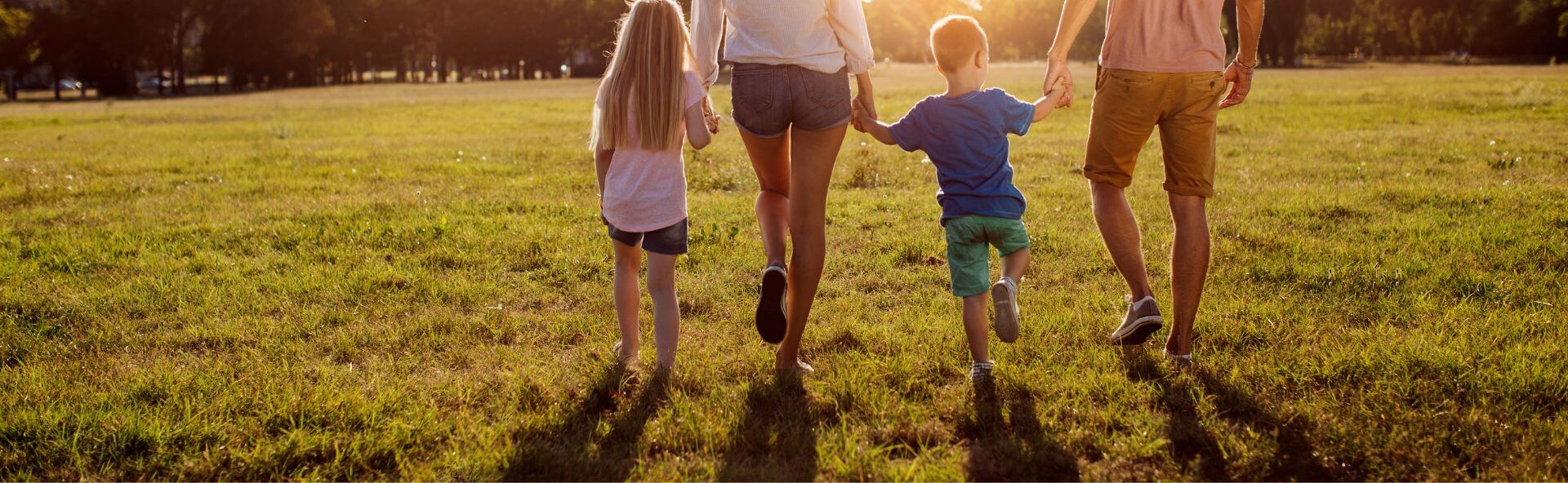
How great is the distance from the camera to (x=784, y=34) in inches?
139

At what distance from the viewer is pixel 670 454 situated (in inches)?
127

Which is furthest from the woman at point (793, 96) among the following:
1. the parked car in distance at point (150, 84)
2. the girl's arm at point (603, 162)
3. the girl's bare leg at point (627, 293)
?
the parked car in distance at point (150, 84)

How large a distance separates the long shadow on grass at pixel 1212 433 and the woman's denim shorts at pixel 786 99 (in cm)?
172

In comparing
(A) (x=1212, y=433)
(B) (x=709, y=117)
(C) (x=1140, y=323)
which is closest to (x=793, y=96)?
(B) (x=709, y=117)

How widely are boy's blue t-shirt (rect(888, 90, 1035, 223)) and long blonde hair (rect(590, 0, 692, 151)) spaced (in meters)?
0.96

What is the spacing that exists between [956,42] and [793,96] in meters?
0.71

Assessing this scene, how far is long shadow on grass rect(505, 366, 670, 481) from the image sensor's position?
3.11 meters

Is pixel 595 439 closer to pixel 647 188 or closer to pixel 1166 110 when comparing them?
pixel 647 188

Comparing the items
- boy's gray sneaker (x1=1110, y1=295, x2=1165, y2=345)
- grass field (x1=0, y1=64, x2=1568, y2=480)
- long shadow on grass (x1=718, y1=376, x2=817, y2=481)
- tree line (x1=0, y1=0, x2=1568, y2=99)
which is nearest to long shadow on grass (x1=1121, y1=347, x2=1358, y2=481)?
grass field (x1=0, y1=64, x2=1568, y2=480)

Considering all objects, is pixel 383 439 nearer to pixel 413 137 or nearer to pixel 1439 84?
pixel 413 137

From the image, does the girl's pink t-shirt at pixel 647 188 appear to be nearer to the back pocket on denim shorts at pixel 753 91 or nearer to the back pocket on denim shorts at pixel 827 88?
the back pocket on denim shorts at pixel 753 91

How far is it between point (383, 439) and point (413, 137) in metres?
14.1

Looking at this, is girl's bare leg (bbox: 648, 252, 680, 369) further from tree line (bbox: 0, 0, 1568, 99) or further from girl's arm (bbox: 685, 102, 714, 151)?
tree line (bbox: 0, 0, 1568, 99)

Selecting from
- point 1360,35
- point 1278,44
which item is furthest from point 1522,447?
point 1360,35
